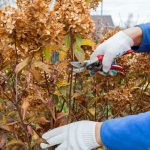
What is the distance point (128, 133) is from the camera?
1438 millimetres

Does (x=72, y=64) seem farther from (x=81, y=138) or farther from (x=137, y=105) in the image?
(x=137, y=105)

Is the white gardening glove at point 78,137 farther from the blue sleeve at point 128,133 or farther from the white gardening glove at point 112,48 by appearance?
the white gardening glove at point 112,48

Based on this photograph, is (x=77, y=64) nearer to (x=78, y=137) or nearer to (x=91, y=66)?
(x=91, y=66)

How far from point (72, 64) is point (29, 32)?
13.3 inches

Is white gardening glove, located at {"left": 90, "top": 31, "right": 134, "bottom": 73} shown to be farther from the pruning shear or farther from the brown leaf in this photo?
the brown leaf

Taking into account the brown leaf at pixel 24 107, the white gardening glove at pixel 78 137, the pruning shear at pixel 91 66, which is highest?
the pruning shear at pixel 91 66

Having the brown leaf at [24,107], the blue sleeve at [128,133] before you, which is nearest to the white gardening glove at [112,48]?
the brown leaf at [24,107]

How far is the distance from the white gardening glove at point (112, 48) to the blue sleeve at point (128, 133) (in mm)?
539

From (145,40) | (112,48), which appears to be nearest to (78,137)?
(112,48)

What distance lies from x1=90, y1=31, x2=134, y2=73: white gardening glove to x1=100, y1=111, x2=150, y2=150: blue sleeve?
1.77ft

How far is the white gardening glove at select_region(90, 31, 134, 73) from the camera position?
198 centimetres

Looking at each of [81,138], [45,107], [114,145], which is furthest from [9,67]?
[114,145]

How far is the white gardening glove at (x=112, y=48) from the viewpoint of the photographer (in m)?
1.98

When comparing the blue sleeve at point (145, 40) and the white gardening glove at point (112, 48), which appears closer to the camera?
the white gardening glove at point (112, 48)
